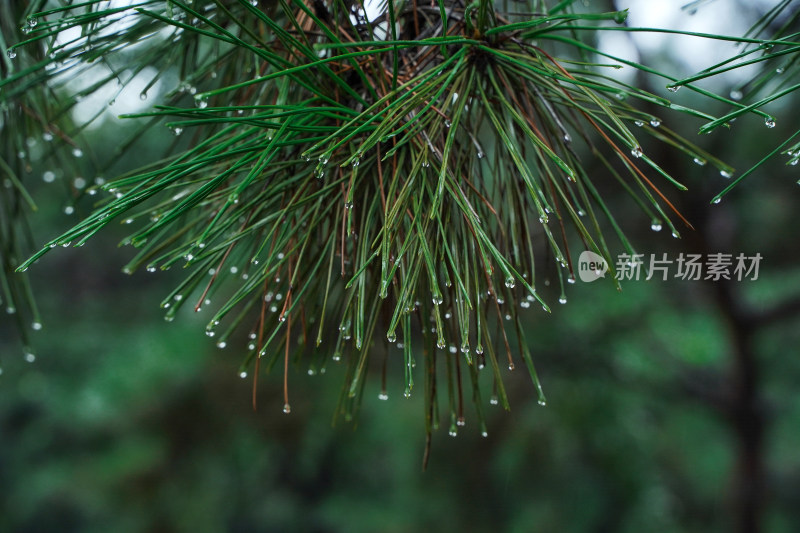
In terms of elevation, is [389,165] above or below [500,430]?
above

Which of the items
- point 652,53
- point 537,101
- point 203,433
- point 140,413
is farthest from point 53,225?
point 537,101

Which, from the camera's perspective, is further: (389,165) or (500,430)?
(500,430)

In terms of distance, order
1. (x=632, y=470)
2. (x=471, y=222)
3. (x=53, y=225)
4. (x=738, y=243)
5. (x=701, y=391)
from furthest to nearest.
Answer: (x=53, y=225)
(x=632, y=470)
(x=701, y=391)
(x=738, y=243)
(x=471, y=222)

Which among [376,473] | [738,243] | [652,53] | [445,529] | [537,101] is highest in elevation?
[652,53]

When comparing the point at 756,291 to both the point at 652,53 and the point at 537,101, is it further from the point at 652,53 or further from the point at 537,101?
the point at 537,101

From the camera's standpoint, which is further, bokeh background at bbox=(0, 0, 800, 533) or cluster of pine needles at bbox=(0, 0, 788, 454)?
bokeh background at bbox=(0, 0, 800, 533)

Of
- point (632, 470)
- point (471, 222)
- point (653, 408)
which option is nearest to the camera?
point (471, 222)

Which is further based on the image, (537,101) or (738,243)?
(738,243)

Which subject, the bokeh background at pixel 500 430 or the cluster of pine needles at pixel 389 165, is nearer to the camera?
the cluster of pine needles at pixel 389 165
